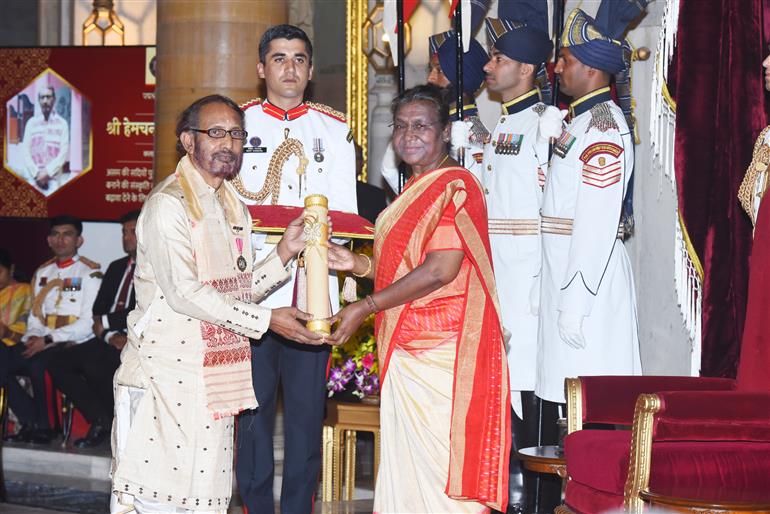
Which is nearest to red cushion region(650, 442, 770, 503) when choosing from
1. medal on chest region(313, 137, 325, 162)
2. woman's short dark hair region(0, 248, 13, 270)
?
medal on chest region(313, 137, 325, 162)

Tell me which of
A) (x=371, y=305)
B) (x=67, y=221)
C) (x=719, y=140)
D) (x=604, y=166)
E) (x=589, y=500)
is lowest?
(x=589, y=500)

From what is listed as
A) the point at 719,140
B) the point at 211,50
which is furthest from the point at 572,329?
the point at 211,50

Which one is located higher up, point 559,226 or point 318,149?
point 318,149

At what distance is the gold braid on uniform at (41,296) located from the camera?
856 cm

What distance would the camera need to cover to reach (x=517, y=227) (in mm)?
5859

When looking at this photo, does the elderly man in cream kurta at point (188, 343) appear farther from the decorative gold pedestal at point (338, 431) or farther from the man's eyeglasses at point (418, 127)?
the decorative gold pedestal at point (338, 431)

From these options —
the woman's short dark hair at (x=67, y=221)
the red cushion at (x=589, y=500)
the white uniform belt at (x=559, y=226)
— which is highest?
the woman's short dark hair at (x=67, y=221)

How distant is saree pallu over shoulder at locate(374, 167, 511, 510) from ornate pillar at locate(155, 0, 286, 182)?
225 centimetres

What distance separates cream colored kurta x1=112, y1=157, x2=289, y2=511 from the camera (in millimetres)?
3982

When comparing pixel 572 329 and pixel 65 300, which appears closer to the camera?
pixel 572 329

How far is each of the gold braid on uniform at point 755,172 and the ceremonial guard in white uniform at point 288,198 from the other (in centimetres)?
149

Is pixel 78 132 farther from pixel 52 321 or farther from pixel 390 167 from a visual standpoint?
pixel 390 167

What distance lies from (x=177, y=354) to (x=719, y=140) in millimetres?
2701

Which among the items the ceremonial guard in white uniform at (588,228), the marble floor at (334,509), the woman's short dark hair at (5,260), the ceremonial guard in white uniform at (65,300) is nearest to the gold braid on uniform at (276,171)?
the ceremonial guard in white uniform at (588,228)
